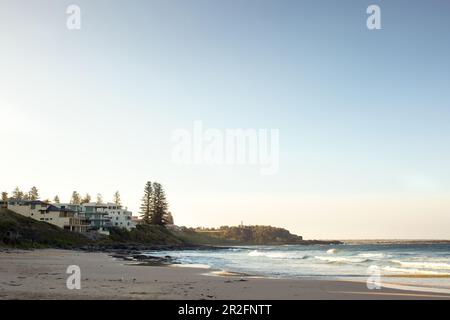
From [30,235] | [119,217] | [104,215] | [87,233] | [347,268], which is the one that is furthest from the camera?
[119,217]

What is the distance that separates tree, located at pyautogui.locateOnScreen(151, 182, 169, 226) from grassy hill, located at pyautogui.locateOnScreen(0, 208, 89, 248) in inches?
2456

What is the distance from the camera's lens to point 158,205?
157 meters

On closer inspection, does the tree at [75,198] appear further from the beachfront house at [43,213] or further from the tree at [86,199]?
the beachfront house at [43,213]

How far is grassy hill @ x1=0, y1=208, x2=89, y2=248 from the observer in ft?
211

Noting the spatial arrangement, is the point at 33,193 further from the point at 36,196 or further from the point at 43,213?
the point at 43,213

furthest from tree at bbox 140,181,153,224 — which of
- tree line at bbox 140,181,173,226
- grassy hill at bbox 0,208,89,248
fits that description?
grassy hill at bbox 0,208,89,248

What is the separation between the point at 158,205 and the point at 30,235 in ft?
271

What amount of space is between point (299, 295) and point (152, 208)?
14112 cm

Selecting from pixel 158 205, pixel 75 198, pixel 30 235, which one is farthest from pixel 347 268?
pixel 75 198

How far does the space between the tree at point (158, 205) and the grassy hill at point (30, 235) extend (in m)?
62.4

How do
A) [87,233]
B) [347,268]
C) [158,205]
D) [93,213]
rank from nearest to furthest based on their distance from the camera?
[347,268]
[87,233]
[93,213]
[158,205]

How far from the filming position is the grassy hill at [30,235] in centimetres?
6419
